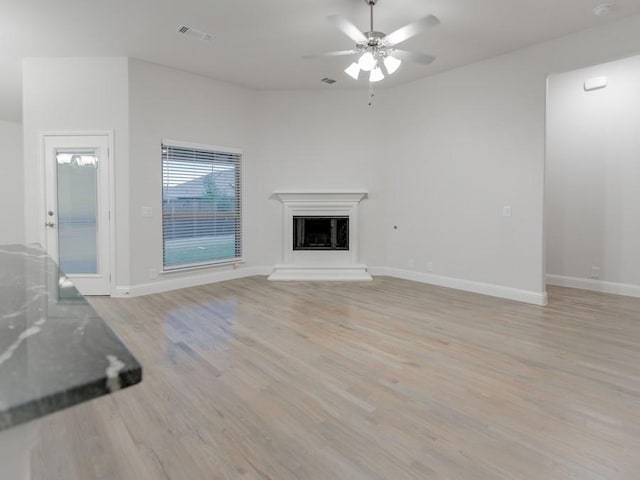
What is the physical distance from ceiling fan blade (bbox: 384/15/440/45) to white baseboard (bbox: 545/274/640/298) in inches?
170

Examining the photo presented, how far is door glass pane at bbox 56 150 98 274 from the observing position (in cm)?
481

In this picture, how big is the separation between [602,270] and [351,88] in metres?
4.59

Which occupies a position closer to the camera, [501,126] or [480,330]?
[480,330]

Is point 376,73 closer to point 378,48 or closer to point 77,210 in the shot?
point 378,48

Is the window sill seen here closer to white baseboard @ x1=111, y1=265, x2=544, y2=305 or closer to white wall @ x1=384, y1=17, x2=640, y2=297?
white baseboard @ x1=111, y1=265, x2=544, y2=305

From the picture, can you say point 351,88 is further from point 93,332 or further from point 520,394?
point 93,332

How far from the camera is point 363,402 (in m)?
2.28

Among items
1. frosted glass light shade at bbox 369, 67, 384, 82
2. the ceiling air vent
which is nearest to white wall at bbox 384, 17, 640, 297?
frosted glass light shade at bbox 369, 67, 384, 82

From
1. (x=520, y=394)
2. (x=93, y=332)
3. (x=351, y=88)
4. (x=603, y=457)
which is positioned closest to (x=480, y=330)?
(x=520, y=394)

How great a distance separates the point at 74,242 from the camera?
4859 mm

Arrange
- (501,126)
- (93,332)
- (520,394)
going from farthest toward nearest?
1. (501,126)
2. (520,394)
3. (93,332)

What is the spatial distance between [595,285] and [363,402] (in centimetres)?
466

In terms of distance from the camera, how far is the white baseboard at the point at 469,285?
4582mm

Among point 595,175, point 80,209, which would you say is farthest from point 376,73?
point 80,209
